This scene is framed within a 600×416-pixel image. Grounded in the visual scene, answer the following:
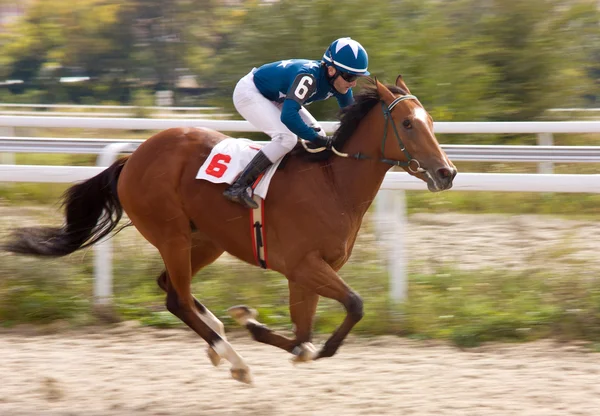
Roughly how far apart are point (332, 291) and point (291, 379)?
0.65 meters

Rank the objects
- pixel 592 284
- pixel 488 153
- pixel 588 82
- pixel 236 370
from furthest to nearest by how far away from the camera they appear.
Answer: pixel 588 82 < pixel 488 153 < pixel 592 284 < pixel 236 370

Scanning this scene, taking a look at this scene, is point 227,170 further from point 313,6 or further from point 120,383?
point 313,6

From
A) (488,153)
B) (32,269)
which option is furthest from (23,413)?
(488,153)

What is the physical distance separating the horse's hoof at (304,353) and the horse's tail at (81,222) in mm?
1514

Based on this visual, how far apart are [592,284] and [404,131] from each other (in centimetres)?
186

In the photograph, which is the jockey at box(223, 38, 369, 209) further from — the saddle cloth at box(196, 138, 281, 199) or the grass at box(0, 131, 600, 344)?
the grass at box(0, 131, 600, 344)

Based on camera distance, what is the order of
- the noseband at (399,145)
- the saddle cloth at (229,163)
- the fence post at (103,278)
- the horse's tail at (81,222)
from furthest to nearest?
1. the fence post at (103,278)
2. the horse's tail at (81,222)
3. the saddle cloth at (229,163)
4. the noseband at (399,145)

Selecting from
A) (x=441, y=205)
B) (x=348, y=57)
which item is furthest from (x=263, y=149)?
(x=441, y=205)

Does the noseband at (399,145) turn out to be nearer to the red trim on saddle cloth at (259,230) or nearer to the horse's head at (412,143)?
the horse's head at (412,143)

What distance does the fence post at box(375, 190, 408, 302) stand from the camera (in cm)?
530

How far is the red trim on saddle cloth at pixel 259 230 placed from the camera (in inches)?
177

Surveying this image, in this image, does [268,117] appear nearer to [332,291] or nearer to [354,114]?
[354,114]

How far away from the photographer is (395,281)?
5312 millimetres

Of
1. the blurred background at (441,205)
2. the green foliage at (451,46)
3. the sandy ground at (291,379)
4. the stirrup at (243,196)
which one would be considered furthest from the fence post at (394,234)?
the green foliage at (451,46)
